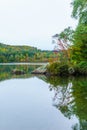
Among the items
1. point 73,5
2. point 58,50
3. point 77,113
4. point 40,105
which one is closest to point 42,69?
point 58,50

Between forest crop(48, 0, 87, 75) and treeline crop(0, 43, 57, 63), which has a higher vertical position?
forest crop(48, 0, 87, 75)

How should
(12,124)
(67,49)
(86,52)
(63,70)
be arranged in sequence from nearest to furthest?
(12,124) < (86,52) < (63,70) < (67,49)

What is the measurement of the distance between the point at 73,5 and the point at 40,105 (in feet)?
23.0

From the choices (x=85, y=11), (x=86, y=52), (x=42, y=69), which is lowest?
(x=42, y=69)

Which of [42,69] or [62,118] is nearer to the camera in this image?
[62,118]

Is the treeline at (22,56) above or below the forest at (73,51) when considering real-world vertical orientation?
below

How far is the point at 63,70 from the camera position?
43.7 meters

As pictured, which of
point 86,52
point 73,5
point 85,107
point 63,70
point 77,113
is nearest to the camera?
point 77,113

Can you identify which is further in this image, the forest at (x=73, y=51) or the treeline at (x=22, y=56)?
the treeline at (x=22, y=56)

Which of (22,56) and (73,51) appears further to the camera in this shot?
(22,56)

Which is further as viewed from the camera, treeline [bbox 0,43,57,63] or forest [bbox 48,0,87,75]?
treeline [bbox 0,43,57,63]

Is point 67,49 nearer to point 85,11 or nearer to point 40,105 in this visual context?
point 85,11

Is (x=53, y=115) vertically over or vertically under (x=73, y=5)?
under

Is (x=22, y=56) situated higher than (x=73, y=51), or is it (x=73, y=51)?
(x=73, y=51)
